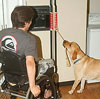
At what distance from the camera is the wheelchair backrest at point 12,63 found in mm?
1405

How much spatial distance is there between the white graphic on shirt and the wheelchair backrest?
44 mm

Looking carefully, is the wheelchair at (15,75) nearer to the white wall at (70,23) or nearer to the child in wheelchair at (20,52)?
the child in wheelchair at (20,52)

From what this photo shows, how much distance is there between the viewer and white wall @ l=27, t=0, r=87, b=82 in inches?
91.8

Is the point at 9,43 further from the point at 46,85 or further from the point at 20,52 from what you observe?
the point at 46,85

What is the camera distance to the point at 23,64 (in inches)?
56.7

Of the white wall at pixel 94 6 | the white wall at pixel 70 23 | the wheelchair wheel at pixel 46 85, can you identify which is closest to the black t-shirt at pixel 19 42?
the wheelchair wheel at pixel 46 85

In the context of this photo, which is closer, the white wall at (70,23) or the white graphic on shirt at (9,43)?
the white graphic on shirt at (9,43)

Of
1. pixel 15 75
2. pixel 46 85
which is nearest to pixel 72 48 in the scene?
pixel 46 85

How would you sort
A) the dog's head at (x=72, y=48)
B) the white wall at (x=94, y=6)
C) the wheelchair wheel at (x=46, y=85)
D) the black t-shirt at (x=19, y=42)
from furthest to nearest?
1. the white wall at (x=94, y=6)
2. the dog's head at (x=72, y=48)
3. the wheelchair wheel at (x=46, y=85)
4. the black t-shirt at (x=19, y=42)

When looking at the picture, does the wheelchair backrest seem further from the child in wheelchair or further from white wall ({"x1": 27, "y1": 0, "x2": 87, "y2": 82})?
white wall ({"x1": 27, "y1": 0, "x2": 87, "y2": 82})

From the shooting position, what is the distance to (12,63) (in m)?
1.44

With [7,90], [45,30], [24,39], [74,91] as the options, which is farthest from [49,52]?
[24,39]

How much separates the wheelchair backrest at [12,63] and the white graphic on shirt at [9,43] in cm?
4

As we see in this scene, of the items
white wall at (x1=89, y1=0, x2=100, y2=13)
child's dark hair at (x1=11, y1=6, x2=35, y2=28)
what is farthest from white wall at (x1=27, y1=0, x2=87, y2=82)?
child's dark hair at (x1=11, y1=6, x2=35, y2=28)
